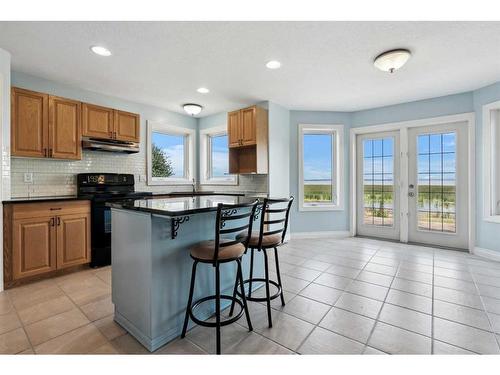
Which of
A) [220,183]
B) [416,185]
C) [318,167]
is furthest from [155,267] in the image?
[416,185]

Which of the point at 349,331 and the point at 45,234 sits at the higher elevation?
the point at 45,234

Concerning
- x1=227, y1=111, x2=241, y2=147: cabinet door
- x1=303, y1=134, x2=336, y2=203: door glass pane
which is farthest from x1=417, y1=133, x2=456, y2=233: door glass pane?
x1=227, y1=111, x2=241, y2=147: cabinet door

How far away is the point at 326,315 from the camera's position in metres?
2.06

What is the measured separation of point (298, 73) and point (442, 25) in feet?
4.77

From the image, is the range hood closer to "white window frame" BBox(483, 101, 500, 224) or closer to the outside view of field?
the outside view of field

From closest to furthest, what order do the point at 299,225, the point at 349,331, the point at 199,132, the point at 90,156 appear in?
the point at 349,331 < the point at 90,156 < the point at 299,225 < the point at 199,132

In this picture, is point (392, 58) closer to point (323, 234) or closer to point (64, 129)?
point (323, 234)

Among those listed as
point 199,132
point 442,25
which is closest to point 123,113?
point 199,132

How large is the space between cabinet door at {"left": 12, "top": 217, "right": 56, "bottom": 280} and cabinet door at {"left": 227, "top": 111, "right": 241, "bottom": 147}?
9.14 ft

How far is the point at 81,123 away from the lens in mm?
3453

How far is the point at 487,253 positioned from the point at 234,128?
4.32m

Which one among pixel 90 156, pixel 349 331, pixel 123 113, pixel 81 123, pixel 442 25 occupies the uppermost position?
pixel 442 25
